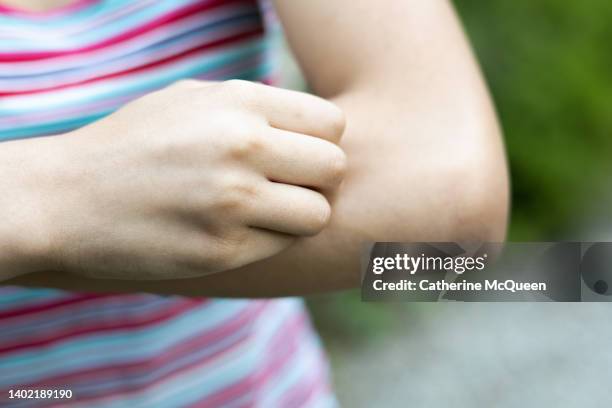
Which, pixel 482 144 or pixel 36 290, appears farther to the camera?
pixel 36 290

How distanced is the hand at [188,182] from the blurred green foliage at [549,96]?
6.57ft

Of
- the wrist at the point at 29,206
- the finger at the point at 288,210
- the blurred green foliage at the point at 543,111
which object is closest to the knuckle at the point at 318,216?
the finger at the point at 288,210

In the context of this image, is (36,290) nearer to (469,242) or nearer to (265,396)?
(265,396)

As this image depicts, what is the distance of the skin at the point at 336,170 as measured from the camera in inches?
24.5

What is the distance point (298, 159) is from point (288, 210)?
38 millimetres

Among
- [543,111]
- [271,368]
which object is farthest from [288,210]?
[543,111]

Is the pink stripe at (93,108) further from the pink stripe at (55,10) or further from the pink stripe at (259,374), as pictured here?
the pink stripe at (259,374)

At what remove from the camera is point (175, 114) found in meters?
0.63

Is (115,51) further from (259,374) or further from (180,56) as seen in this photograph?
(259,374)

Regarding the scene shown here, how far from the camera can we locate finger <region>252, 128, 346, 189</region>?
620mm

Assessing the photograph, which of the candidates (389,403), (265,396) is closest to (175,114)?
(265,396)

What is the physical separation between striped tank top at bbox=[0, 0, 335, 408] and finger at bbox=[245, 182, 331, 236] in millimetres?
230

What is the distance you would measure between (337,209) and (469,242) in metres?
0.11

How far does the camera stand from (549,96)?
2.58m
